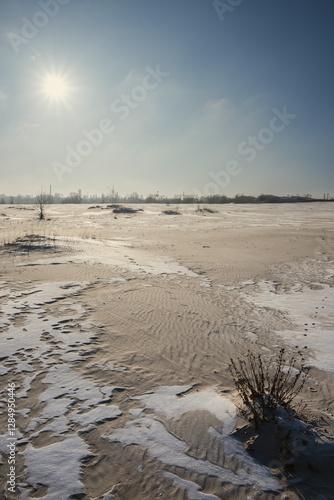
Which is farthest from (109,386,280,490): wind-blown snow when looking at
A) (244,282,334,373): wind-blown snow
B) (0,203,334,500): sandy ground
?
(244,282,334,373): wind-blown snow

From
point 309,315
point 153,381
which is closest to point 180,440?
point 153,381

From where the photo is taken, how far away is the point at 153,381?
3328 millimetres

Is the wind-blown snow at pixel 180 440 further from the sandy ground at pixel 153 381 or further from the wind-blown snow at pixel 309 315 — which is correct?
the wind-blown snow at pixel 309 315

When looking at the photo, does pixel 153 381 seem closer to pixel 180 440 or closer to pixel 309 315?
pixel 180 440

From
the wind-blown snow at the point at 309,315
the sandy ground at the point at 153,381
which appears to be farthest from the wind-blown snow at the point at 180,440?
the wind-blown snow at the point at 309,315

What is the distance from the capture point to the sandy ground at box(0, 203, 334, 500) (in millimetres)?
2137

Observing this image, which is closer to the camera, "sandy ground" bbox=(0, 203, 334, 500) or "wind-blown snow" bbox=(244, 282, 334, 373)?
"sandy ground" bbox=(0, 203, 334, 500)

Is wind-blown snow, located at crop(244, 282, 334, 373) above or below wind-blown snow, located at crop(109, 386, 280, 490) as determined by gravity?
above

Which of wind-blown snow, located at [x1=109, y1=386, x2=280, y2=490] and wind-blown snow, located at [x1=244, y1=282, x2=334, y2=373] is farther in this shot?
wind-blown snow, located at [x1=244, y1=282, x2=334, y2=373]

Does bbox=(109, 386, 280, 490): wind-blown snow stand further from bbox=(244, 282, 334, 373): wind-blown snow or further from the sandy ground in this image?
bbox=(244, 282, 334, 373): wind-blown snow

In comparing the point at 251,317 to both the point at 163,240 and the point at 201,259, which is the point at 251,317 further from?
the point at 163,240

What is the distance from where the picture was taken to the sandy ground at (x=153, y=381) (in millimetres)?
2137

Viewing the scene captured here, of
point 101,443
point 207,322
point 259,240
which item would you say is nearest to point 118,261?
point 207,322

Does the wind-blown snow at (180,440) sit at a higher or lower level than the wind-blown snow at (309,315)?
lower
